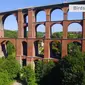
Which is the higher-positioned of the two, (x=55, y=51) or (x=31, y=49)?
(x=31, y=49)

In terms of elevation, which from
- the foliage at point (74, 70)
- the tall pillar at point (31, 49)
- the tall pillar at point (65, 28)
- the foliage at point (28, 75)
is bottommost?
the foliage at point (28, 75)

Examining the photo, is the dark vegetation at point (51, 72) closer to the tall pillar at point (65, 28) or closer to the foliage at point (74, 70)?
the foliage at point (74, 70)

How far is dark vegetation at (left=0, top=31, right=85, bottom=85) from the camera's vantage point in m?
30.3

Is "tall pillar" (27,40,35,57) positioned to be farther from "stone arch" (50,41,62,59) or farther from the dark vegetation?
the dark vegetation

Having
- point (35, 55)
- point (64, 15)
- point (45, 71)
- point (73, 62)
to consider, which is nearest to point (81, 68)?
point (73, 62)

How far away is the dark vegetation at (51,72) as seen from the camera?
30.3m

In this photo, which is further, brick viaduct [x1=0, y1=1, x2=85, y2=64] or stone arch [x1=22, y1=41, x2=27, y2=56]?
stone arch [x1=22, y1=41, x2=27, y2=56]

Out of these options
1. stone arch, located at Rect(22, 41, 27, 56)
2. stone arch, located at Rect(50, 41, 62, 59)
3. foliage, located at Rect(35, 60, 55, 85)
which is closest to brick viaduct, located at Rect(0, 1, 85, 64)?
stone arch, located at Rect(22, 41, 27, 56)

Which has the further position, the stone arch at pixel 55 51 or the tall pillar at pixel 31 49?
the tall pillar at pixel 31 49

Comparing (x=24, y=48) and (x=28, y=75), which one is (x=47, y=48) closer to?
(x=28, y=75)

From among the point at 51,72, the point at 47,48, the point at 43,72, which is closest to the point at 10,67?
the point at 43,72

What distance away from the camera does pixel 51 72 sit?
35000 millimetres

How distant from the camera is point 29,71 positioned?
36250mm

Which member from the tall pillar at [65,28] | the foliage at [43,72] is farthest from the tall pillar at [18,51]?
the tall pillar at [65,28]
